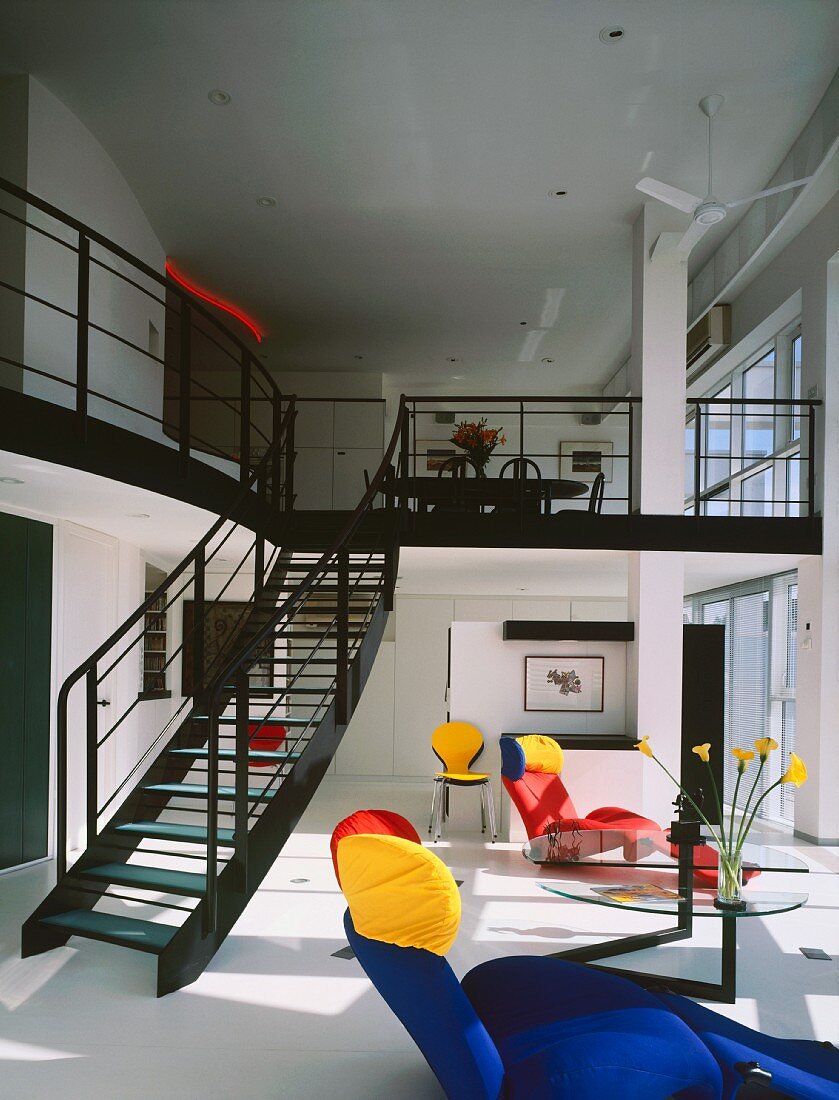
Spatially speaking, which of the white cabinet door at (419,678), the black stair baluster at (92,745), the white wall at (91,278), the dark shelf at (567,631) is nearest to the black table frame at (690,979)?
the black stair baluster at (92,745)

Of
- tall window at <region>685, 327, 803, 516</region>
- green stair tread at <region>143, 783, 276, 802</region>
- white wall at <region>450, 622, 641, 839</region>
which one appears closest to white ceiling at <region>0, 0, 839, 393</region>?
tall window at <region>685, 327, 803, 516</region>

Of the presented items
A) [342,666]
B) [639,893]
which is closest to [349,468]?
[342,666]

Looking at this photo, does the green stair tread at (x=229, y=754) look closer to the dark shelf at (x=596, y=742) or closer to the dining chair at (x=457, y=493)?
the dark shelf at (x=596, y=742)

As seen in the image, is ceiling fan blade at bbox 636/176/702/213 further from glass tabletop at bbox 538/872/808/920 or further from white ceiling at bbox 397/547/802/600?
glass tabletop at bbox 538/872/808/920

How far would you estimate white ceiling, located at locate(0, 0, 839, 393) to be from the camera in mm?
5867

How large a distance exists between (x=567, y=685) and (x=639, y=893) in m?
4.17

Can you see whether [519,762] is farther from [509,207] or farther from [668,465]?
[509,207]

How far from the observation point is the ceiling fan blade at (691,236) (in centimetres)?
701

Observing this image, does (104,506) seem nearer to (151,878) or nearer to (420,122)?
(151,878)

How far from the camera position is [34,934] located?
4.66 metres

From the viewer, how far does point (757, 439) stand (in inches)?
386

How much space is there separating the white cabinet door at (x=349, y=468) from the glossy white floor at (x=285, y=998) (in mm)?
6596

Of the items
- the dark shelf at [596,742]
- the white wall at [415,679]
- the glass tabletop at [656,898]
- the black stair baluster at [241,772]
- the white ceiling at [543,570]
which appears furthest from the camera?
the white wall at [415,679]

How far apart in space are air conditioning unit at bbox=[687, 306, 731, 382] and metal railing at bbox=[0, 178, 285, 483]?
→ 4.89m
